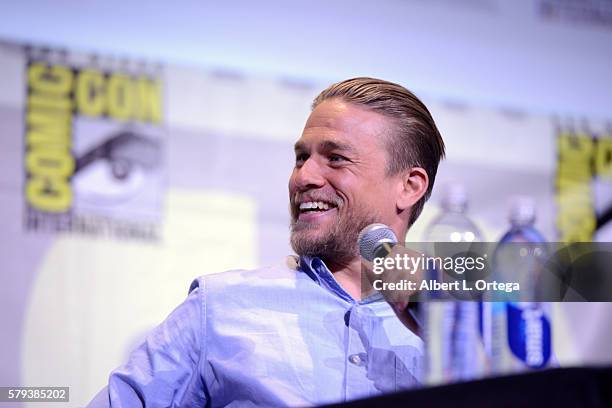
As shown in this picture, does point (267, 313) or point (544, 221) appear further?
point (544, 221)

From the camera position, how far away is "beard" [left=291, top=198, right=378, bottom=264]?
5.60 feet

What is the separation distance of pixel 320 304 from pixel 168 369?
30cm

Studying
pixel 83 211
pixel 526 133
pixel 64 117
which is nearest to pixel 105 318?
pixel 83 211

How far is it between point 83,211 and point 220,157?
18.2 inches

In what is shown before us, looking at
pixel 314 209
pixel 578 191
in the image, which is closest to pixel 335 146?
pixel 314 209

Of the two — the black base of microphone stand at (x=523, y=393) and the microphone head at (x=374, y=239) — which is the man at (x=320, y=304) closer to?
the microphone head at (x=374, y=239)

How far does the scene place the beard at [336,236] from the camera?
67.2 inches

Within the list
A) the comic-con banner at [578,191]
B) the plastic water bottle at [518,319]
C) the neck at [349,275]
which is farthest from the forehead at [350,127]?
the comic-con banner at [578,191]

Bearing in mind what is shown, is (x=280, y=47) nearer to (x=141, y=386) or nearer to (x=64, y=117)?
(x=64, y=117)

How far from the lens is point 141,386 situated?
1.53 m

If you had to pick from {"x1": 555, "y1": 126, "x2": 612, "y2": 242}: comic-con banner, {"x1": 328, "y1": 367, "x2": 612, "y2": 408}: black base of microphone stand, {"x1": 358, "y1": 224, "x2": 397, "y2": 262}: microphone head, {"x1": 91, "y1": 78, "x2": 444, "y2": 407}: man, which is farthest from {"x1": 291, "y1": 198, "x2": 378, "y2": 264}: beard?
{"x1": 555, "y1": 126, "x2": 612, "y2": 242}: comic-con banner

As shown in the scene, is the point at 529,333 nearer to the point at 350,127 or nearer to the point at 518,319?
the point at 518,319

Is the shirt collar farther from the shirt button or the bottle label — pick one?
the bottle label

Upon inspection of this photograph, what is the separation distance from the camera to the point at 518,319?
161 centimetres
